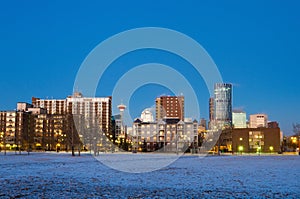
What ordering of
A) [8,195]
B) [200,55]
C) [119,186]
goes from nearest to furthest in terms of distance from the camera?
[8,195] → [119,186] → [200,55]

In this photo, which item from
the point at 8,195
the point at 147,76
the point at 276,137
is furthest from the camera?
the point at 276,137

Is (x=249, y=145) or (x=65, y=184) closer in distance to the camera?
(x=65, y=184)

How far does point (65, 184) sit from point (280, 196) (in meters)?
12.2

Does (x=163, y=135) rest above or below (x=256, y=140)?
above

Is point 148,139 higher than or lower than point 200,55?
lower

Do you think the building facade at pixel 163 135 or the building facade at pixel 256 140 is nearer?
the building facade at pixel 256 140

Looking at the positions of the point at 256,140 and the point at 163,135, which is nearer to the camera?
the point at 256,140

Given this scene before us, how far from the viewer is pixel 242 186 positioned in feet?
76.9

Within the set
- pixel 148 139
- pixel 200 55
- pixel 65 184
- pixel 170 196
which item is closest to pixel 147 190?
pixel 170 196

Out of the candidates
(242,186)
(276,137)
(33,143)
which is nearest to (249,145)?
(276,137)

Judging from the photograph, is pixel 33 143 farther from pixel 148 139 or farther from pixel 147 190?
pixel 147 190

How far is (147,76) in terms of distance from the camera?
76875 mm

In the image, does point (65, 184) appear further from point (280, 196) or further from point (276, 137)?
point (276, 137)

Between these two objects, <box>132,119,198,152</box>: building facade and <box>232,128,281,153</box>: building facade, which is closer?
<box>232,128,281,153</box>: building facade
